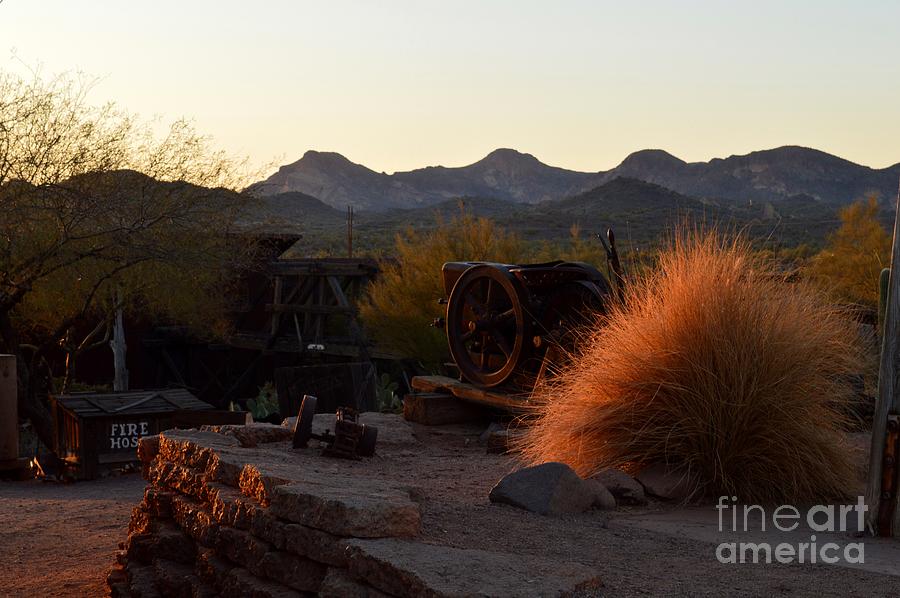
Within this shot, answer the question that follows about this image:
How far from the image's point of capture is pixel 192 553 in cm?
571

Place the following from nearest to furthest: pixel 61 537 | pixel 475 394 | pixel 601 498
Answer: pixel 601 498
pixel 475 394
pixel 61 537

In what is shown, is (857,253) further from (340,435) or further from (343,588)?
(343,588)

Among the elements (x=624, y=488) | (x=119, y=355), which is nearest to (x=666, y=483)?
(x=624, y=488)

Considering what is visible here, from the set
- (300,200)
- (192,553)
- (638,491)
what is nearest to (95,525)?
(192,553)

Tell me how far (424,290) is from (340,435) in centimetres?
1149

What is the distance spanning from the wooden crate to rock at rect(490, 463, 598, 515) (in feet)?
28.9

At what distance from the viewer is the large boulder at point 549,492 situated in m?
5.32

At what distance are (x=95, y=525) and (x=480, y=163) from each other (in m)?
142

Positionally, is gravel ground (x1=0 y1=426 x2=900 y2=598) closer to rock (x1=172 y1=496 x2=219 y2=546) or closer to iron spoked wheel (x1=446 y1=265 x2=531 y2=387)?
iron spoked wheel (x1=446 y1=265 x2=531 y2=387)

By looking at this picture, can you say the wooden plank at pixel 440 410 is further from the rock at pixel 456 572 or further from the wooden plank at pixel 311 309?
the wooden plank at pixel 311 309

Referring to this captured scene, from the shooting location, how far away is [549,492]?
5.34 metres

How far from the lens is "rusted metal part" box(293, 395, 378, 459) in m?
7.01

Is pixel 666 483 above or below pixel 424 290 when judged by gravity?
below

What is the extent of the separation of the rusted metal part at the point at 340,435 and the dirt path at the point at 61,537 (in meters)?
1.60
